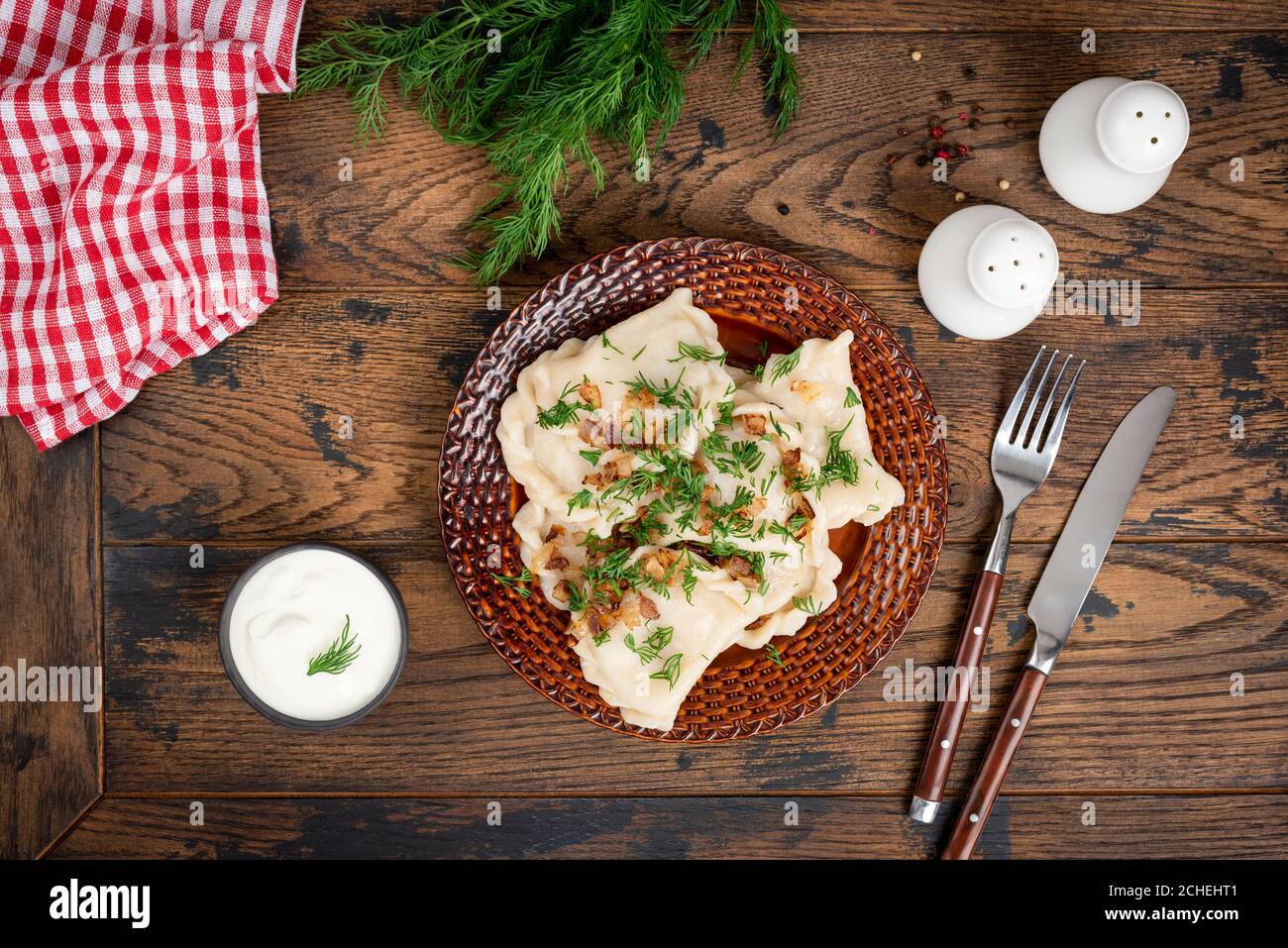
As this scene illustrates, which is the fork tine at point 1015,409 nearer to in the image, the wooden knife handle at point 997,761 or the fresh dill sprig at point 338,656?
the wooden knife handle at point 997,761

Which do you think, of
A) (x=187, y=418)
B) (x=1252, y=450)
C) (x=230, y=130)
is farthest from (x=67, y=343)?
(x=1252, y=450)

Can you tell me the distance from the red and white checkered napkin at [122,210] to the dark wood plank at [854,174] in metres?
0.13

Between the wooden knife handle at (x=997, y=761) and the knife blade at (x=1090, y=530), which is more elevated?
the knife blade at (x=1090, y=530)

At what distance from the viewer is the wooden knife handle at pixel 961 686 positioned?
2045 mm

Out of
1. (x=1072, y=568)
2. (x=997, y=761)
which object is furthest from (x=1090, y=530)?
(x=997, y=761)

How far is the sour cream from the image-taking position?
1.83 m

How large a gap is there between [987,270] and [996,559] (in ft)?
2.34

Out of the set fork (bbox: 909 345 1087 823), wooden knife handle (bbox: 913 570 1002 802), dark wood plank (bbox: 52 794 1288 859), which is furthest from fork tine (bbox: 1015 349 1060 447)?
dark wood plank (bbox: 52 794 1288 859)

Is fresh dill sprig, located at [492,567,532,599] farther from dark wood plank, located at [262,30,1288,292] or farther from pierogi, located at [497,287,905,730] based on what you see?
dark wood plank, located at [262,30,1288,292]

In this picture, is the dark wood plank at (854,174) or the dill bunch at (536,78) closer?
the dill bunch at (536,78)

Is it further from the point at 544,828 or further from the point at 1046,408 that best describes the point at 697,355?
the point at 544,828

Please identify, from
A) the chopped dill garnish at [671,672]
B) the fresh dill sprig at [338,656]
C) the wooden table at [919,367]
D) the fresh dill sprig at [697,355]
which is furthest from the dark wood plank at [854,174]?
the chopped dill garnish at [671,672]

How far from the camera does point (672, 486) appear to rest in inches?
74.2

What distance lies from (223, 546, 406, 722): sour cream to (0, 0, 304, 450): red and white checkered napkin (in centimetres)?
67
